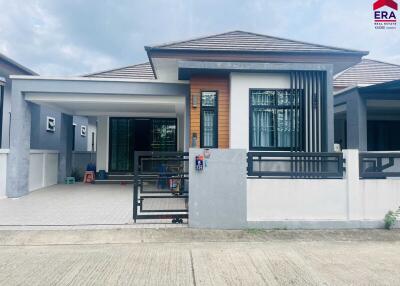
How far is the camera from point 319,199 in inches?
211

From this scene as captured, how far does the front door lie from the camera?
12.6m

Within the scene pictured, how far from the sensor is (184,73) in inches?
301

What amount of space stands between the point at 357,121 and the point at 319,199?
450 cm

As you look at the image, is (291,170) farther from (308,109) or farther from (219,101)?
(219,101)

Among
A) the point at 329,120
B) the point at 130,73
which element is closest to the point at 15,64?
the point at 130,73

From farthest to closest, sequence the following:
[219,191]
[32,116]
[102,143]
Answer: [102,143]
[32,116]
[219,191]

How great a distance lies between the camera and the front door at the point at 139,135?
12641mm

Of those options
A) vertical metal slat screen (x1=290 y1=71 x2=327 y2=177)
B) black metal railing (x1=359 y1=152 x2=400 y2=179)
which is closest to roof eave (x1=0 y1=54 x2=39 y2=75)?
vertical metal slat screen (x1=290 y1=71 x2=327 y2=177)

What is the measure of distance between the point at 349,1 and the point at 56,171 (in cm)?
1470

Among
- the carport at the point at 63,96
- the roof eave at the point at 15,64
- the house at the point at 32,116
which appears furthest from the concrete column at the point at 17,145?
the roof eave at the point at 15,64

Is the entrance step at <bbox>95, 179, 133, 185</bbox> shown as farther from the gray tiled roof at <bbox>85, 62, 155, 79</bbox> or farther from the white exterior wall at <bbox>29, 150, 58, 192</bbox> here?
the gray tiled roof at <bbox>85, 62, 155, 79</bbox>

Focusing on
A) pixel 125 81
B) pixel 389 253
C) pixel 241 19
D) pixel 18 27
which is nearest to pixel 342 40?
pixel 241 19

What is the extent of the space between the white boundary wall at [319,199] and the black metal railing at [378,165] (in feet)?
0.56

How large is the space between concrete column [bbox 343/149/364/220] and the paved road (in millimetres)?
383
